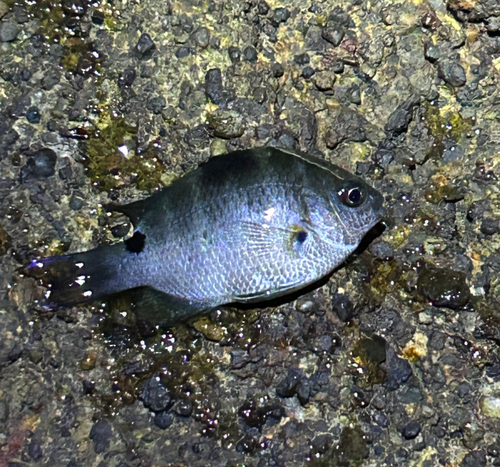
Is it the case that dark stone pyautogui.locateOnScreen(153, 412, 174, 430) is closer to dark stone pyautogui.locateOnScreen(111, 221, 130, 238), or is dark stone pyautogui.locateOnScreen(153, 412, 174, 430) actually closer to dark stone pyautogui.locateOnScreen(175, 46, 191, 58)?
dark stone pyautogui.locateOnScreen(111, 221, 130, 238)

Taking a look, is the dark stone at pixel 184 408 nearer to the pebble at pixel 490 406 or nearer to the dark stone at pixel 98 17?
the pebble at pixel 490 406

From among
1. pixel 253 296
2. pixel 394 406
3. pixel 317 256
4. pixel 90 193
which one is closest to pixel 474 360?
pixel 394 406

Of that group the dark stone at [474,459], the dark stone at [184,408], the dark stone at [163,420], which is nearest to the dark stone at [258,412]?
the dark stone at [184,408]

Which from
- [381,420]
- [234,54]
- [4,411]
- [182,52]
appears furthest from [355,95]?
[4,411]

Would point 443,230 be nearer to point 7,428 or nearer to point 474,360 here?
point 474,360

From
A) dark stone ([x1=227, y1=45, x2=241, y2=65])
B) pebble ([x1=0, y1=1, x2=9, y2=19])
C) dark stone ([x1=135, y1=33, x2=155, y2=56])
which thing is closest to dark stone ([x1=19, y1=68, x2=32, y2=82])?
pebble ([x1=0, y1=1, x2=9, y2=19])

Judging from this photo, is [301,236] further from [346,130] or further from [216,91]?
[216,91]
